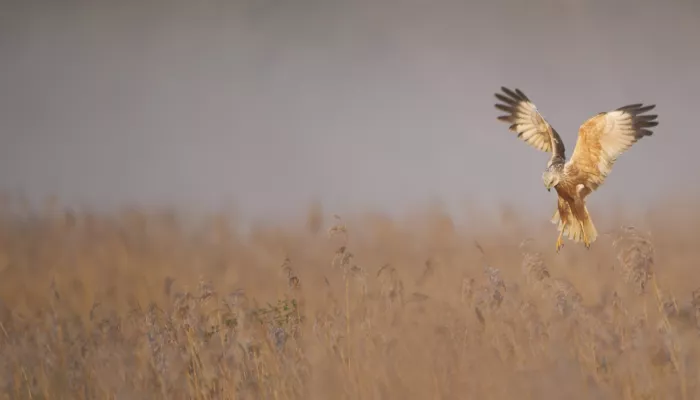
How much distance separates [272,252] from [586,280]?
4.68ft

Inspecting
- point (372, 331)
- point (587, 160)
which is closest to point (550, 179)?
point (587, 160)

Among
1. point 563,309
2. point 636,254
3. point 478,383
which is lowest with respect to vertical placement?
point 478,383

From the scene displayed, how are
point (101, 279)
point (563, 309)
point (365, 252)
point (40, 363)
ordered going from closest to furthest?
point (563, 309) < point (40, 363) < point (101, 279) < point (365, 252)

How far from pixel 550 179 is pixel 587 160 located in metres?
0.28

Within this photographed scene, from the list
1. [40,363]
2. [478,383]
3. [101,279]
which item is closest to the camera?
[478,383]

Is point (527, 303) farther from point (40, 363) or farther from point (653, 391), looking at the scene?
point (40, 363)

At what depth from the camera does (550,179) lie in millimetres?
3695

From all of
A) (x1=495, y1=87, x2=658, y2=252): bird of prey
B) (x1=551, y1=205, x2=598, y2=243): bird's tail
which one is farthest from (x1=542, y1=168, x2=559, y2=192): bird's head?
(x1=551, y1=205, x2=598, y2=243): bird's tail

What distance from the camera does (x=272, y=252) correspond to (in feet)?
10.2

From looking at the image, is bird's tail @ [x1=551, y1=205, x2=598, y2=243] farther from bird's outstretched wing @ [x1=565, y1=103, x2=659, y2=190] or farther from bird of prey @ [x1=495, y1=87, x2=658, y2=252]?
bird's outstretched wing @ [x1=565, y1=103, x2=659, y2=190]

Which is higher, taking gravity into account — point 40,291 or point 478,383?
point 40,291

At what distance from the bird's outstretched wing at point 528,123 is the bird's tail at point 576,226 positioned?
359 mm

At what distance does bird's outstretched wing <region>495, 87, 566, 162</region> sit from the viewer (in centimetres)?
385

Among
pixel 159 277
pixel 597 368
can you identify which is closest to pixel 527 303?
pixel 597 368
